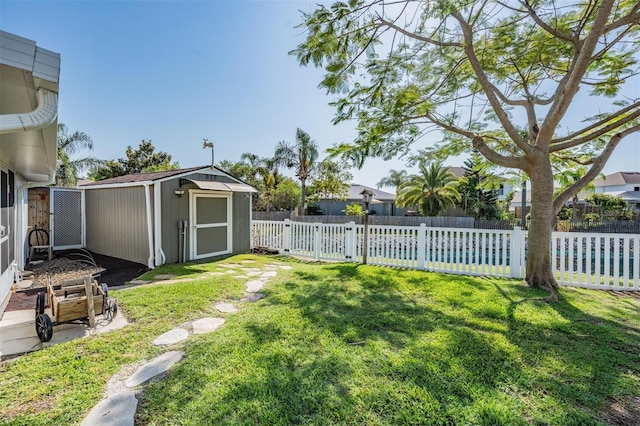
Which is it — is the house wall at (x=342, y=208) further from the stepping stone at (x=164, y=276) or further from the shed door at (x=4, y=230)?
the shed door at (x=4, y=230)

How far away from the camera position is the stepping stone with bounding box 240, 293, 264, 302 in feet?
14.5

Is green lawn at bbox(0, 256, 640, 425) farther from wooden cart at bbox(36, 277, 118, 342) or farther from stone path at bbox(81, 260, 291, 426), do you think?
wooden cart at bbox(36, 277, 118, 342)

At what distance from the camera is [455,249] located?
23.6ft

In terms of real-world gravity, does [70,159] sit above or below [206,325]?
above

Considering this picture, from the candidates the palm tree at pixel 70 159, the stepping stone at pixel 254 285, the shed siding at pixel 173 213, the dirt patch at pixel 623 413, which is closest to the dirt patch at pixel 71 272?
the shed siding at pixel 173 213

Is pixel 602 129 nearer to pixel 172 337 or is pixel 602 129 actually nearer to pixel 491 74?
pixel 491 74

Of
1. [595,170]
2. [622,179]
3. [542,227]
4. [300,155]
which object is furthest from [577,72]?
[622,179]

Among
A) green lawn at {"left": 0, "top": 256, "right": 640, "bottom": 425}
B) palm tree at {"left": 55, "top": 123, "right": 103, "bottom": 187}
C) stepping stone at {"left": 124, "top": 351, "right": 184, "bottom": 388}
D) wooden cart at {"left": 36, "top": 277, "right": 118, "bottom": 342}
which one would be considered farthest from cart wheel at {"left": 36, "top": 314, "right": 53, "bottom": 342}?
palm tree at {"left": 55, "top": 123, "right": 103, "bottom": 187}

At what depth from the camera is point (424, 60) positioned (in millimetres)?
6062

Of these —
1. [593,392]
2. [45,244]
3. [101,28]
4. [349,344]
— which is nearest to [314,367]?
[349,344]

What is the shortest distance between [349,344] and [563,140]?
20.2 feet

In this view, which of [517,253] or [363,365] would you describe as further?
[517,253]

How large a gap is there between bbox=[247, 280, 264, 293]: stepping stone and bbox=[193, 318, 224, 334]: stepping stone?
131cm

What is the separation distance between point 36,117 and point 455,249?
7.63 m
